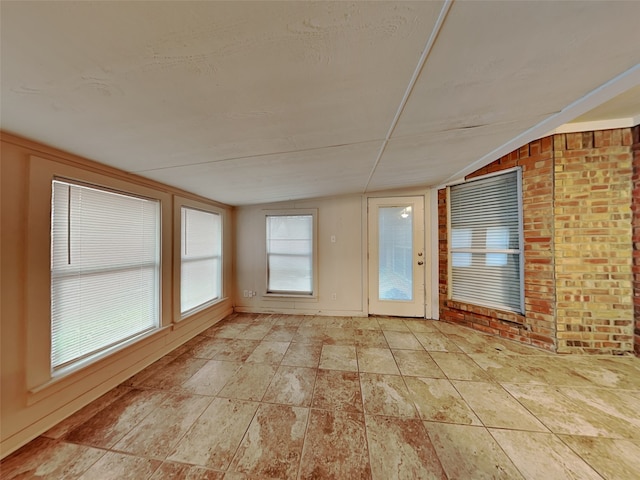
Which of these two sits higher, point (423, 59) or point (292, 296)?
point (423, 59)

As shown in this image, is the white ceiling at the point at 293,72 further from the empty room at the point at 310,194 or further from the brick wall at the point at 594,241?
the brick wall at the point at 594,241

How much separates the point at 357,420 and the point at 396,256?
2.48 metres

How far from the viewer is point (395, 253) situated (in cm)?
351

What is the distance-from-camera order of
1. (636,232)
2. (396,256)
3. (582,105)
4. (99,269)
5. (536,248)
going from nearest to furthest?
(582,105), (99,269), (636,232), (536,248), (396,256)

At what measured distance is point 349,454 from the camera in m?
1.23

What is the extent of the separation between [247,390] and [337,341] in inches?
47.7

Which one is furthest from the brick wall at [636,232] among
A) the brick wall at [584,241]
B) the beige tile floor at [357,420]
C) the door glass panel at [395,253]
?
the door glass panel at [395,253]

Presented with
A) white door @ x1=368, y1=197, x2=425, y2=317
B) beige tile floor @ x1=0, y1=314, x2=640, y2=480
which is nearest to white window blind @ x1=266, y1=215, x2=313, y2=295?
white door @ x1=368, y1=197, x2=425, y2=317

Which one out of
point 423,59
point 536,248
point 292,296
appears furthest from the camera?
point 292,296

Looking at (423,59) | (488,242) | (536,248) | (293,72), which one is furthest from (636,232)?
(293,72)

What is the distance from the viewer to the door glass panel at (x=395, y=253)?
11.4 feet

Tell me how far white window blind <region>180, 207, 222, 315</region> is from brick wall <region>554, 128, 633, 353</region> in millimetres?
4382

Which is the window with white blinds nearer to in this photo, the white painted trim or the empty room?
the empty room

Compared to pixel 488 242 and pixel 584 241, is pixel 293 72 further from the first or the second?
pixel 584 241
